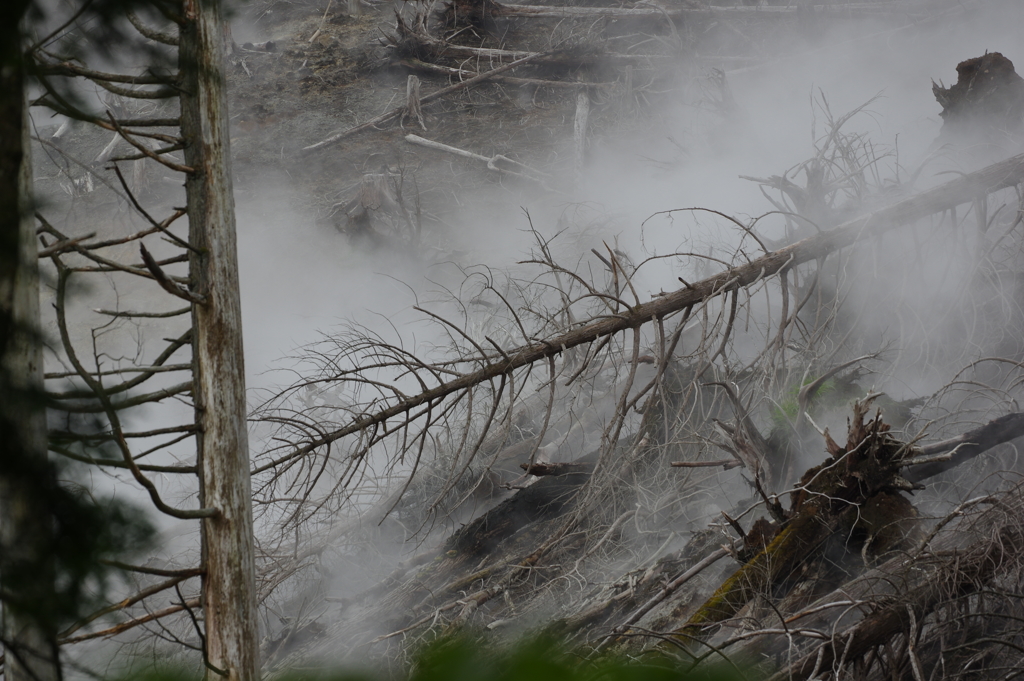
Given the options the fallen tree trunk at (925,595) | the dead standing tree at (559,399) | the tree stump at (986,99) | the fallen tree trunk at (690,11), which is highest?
the fallen tree trunk at (690,11)

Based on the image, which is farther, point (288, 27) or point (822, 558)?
point (288, 27)

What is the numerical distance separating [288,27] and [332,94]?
6.82 feet

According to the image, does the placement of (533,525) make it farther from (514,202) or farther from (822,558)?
(514,202)

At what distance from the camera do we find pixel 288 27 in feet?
34.8

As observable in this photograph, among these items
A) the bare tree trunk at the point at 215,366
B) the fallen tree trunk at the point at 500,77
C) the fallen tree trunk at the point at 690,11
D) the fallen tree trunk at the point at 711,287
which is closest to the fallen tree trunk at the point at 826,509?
the fallen tree trunk at the point at 711,287

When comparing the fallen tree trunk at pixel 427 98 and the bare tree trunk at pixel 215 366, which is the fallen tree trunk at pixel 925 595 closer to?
the bare tree trunk at pixel 215 366

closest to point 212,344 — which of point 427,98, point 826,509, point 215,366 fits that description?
point 215,366

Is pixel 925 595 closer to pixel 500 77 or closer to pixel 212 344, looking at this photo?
pixel 212 344

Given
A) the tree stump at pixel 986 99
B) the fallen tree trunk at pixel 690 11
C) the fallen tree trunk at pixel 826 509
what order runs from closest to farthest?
1. the fallen tree trunk at pixel 826 509
2. the tree stump at pixel 986 99
3. the fallen tree trunk at pixel 690 11

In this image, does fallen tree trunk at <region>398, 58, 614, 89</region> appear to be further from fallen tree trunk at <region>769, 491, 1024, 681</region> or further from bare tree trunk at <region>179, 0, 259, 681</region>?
bare tree trunk at <region>179, 0, 259, 681</region>

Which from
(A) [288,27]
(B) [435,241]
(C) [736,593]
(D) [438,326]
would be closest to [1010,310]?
(C) [736,593]

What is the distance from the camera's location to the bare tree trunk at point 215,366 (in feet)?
4.81

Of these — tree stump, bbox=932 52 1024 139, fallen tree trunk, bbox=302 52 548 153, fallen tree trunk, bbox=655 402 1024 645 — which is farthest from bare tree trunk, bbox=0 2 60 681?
fallen tree trunk, bbox=302 52 548 153

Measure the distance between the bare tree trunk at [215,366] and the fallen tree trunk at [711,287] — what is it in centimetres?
82
